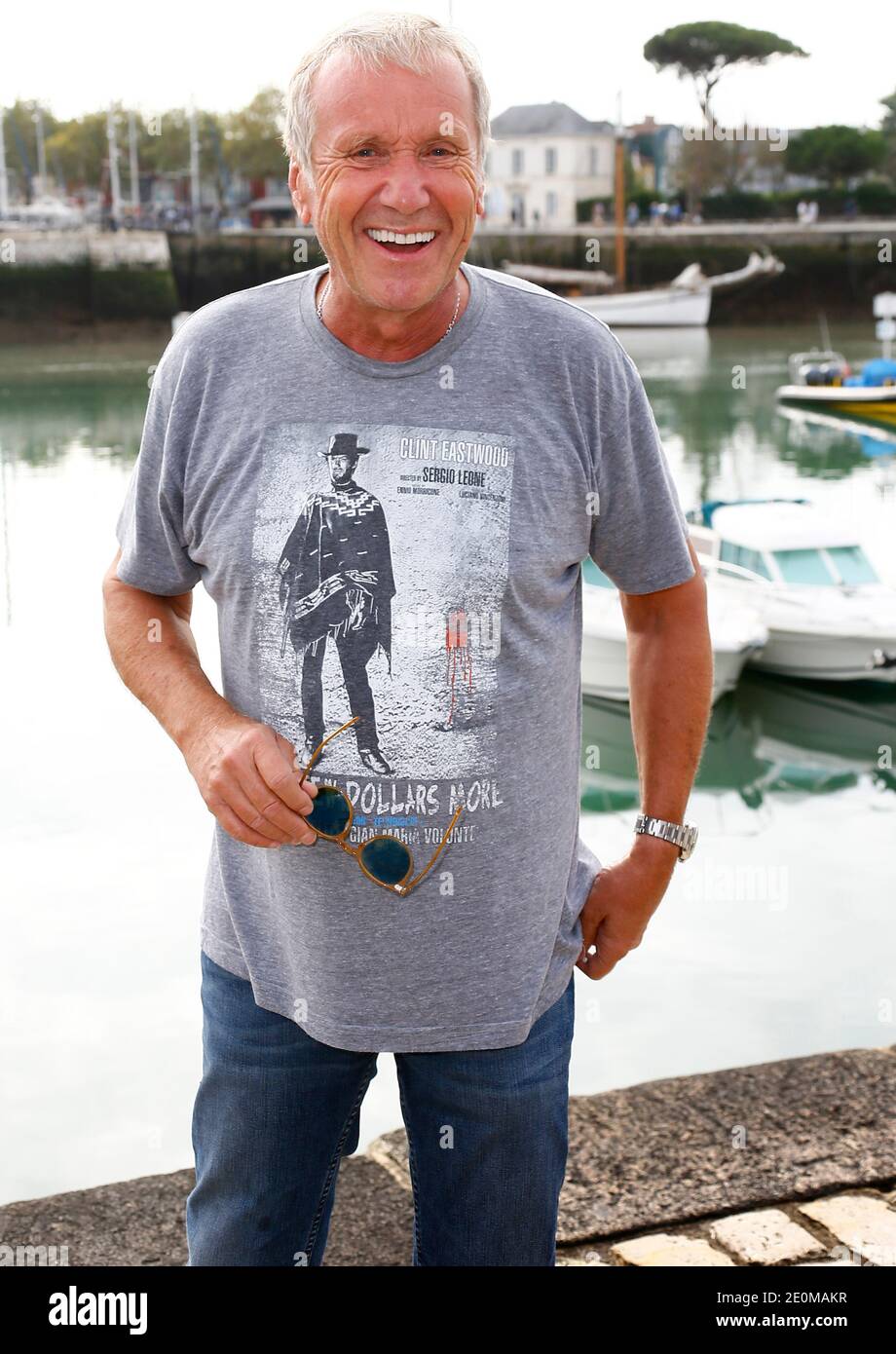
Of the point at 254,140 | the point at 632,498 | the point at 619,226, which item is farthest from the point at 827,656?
the point at 254,140

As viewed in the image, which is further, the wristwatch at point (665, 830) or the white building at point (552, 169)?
the white building at point (552, 169)

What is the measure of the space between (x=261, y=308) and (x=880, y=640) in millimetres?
9156

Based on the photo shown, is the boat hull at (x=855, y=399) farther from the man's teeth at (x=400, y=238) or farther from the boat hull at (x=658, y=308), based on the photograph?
the man's teeth at (x=400, y=238)

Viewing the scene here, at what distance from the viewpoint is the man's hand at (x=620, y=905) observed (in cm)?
143

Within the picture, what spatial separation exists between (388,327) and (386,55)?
0.21 metres

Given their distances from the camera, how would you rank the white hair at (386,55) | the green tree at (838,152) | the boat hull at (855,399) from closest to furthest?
the white hair at (386,55), the boat hull at (855,399), the green tree at (838,152)

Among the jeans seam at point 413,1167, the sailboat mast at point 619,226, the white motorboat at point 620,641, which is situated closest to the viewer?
the jeans seam at point 413,1167

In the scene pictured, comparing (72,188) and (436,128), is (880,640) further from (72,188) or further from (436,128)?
(72,188)

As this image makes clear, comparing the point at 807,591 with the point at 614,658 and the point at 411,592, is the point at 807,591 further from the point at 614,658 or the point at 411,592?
the point at 411,592

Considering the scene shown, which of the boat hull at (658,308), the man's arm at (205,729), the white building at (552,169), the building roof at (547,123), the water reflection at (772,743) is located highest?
the building roof at (547,123)

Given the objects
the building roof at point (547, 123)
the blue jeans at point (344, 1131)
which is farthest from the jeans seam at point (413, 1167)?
the building roof at point (547, 123)
